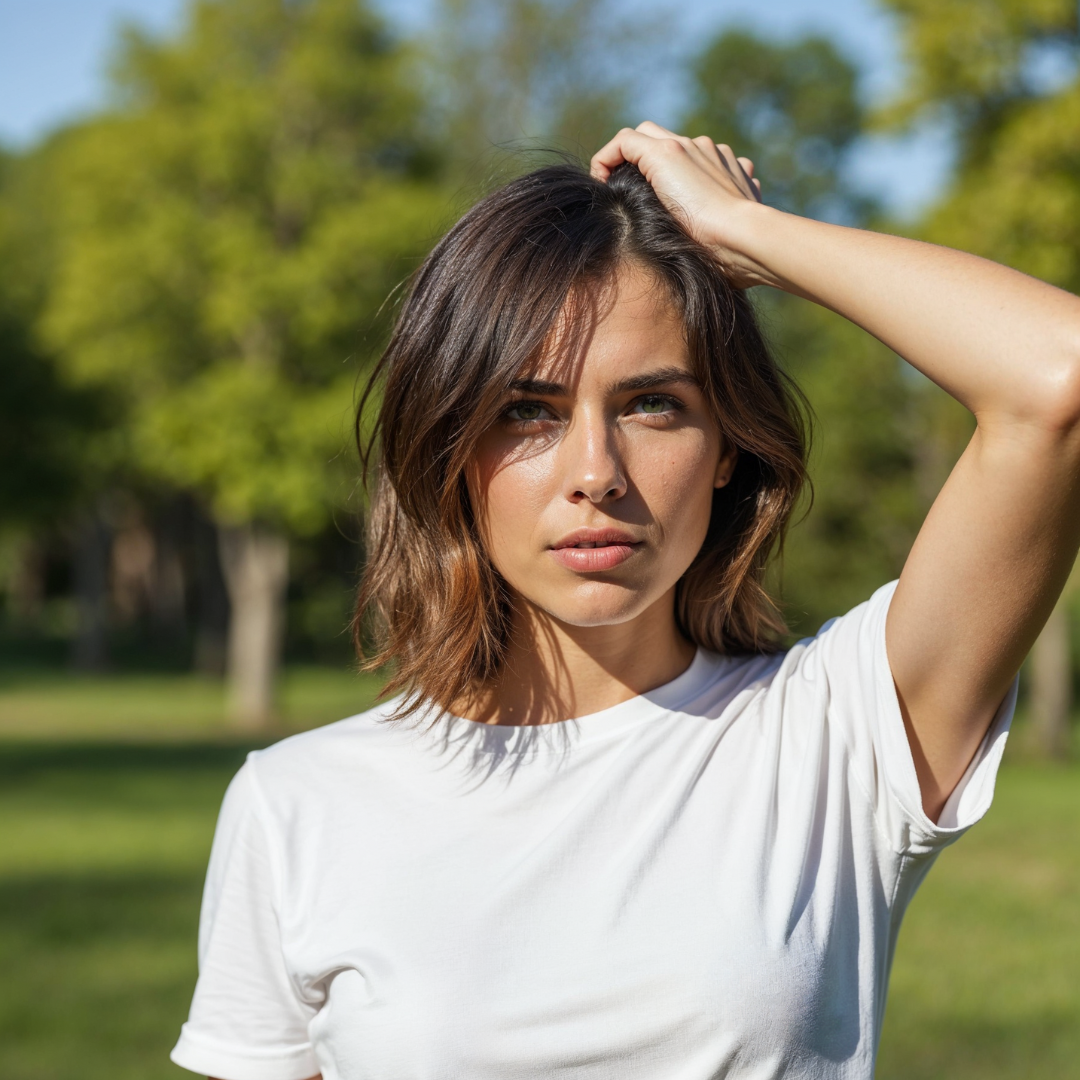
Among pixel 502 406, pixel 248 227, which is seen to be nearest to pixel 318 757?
pixel 502 406

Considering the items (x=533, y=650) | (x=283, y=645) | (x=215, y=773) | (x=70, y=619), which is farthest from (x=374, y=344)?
(x=70, y=619)

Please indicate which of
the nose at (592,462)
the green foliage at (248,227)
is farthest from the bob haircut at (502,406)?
the green foliage at (248,227)

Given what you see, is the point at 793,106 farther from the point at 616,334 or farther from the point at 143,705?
the point at 616,334

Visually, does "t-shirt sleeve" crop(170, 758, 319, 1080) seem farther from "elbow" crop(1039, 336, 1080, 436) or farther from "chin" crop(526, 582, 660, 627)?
"elbow" crop(1039, 336, 1080, 436)

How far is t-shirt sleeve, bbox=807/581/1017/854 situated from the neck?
281 mm

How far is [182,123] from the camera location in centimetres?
1938

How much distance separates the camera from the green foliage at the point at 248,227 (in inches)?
735

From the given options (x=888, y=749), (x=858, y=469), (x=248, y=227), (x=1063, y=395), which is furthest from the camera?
(x=248, y=227)

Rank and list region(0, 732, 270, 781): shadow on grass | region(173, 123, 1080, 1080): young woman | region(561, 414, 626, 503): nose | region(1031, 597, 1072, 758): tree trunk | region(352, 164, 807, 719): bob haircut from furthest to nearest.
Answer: region(1031, 597, 1072, 758): tree trunk → region(0, 732, 270, 781): shadow on grass → region(352, 164, 807, 719): bob haircut → region(561, 414, 626, 503): nose → region(173, 123, 1080, 1080): young woman

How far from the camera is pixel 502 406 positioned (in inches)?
71.0

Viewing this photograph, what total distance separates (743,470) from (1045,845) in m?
8.09

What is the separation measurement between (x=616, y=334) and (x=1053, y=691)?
14.4 meters

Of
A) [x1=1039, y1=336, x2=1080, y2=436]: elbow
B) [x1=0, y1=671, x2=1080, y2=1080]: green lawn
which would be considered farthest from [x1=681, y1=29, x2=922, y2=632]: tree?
[x1=1039, y1=336, x2=1080, y2=436]: elbow

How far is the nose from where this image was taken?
5.66 ft
